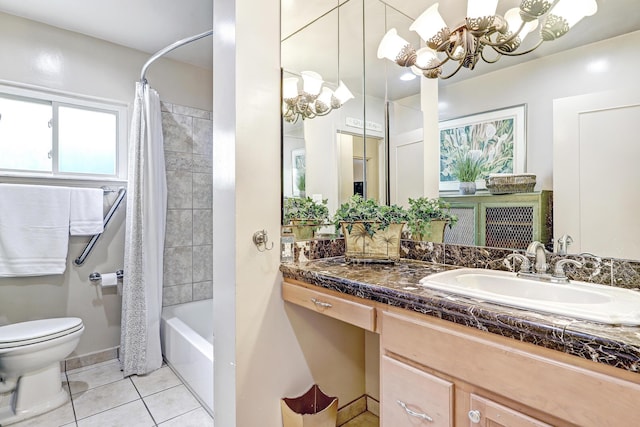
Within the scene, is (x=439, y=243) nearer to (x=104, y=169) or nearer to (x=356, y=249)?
(x=356, y=249)

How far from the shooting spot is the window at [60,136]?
2.23 metres

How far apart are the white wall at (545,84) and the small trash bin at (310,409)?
1.35 m

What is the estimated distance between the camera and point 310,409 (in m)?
1.67

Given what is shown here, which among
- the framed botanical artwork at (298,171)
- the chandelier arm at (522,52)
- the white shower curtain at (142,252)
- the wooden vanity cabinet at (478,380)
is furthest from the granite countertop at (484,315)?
the white shower curtain at (142,252)

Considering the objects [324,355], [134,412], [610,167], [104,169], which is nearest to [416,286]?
[610,167]

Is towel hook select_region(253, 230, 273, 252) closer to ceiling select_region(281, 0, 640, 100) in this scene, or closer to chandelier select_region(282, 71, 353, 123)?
chandelier select_region(282, 71, 353, 123)

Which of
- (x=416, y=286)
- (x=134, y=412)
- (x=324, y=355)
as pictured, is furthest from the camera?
(x=134, y=412)

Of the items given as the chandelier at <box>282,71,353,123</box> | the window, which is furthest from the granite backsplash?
the window

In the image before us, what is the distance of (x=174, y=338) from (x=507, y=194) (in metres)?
2.25

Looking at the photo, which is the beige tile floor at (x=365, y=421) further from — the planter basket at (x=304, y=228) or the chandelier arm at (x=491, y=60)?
the chandelier arm at (x=491, y=60)

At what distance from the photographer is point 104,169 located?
102 inches

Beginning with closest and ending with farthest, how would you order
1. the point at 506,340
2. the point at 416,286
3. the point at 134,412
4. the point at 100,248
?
the point at 506,340, the point at 416,286, the point at 134,412, the point at 100,248

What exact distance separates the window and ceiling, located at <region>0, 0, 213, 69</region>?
49cm

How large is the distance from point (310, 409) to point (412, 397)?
83 cm
